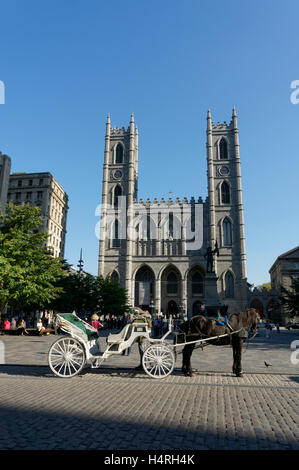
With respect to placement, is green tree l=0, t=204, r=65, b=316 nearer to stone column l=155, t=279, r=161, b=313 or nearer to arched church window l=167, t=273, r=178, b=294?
stone column l=155, t=279, r=161, b=313

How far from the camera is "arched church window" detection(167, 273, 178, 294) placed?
178 ft

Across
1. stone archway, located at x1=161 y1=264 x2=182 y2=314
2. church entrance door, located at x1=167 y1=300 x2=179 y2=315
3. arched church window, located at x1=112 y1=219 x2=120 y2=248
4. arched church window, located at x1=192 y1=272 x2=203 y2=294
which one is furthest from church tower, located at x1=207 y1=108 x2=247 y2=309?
arched church window, located at x1=112 y1=219 x2=120 y2=248

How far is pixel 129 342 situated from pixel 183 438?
4065 millimetres

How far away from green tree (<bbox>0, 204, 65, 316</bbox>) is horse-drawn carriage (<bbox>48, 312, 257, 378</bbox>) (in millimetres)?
10100

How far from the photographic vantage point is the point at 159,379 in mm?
7410

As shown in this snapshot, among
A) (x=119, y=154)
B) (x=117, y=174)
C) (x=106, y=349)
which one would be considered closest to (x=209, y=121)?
(x=119, y=154)

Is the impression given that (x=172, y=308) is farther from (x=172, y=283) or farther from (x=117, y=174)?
(x=117, y=174)

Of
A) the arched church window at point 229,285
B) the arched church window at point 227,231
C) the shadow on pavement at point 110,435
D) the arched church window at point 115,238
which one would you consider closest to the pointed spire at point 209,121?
the arched church window at point 227,231

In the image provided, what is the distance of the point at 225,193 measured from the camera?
54.8 metres

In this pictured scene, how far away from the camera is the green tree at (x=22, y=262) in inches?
669

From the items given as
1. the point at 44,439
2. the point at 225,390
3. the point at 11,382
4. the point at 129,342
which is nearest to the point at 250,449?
the point at 44,439

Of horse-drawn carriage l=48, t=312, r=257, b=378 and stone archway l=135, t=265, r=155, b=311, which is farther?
stone archway l=135, t=265, r=155, b=311

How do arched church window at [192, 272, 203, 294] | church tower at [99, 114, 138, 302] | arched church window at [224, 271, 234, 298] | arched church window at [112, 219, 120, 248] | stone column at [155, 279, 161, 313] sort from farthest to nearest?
arched church window at [112, 219, 120, 248], church tower at [99, 114, 138, 302], arched church window at [192, 272, 203, 294], arched church window at [224, 271, 234, 298], stone column at [155, 279, 161, 313]
